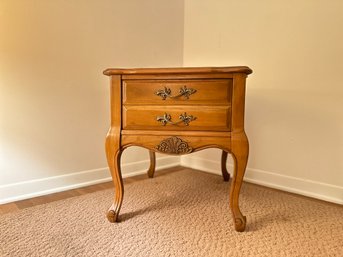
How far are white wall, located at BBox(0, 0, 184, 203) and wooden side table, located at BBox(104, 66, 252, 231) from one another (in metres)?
0.58

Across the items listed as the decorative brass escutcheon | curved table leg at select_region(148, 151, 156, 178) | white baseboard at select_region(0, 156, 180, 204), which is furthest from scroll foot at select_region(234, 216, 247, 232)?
white baseboard at select_region(0, 156, 180, 204)

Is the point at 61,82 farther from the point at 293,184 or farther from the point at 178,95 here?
the point at 293,184

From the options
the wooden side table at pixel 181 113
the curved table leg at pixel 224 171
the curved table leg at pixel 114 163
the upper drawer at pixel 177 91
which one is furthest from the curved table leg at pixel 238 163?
the curved table leg at pixel 224 171

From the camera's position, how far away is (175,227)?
1.22 meters

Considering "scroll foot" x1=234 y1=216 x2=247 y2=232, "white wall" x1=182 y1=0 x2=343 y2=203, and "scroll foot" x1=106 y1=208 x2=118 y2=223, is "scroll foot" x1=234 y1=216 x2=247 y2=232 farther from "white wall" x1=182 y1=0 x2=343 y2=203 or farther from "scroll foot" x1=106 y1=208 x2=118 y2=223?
"white wall" x1=182 y1=0 x2=343 y2=203

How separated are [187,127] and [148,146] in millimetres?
182

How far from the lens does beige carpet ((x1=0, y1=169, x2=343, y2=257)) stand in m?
1.05

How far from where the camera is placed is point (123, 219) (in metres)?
1.30

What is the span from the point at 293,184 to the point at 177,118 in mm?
935

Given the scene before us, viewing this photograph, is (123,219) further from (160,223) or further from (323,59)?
(323,59)

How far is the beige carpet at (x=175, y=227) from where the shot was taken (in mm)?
1051

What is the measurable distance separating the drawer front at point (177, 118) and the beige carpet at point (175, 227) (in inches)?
16.0

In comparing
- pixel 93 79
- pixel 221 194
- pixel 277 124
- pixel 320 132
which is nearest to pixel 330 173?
pixel 320 132

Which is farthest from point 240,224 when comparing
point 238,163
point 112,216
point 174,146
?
point 112,216
